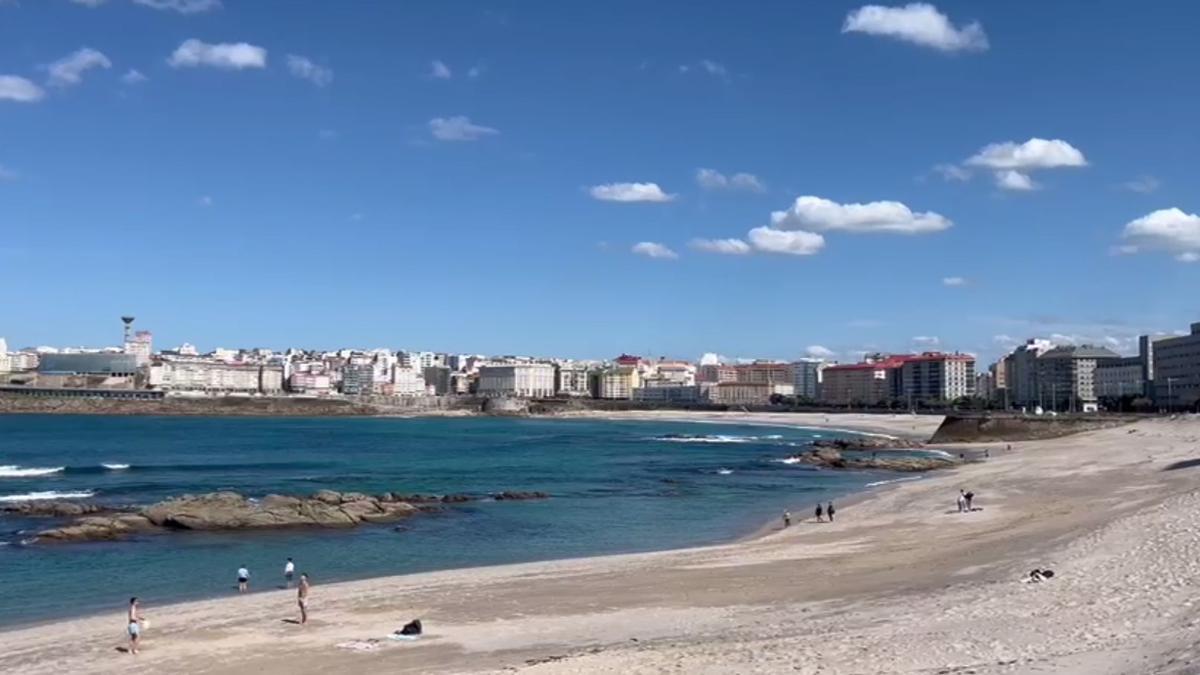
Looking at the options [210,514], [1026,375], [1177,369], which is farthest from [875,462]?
[1026,375]

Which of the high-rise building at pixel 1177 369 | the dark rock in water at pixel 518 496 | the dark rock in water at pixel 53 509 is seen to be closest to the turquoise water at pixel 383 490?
the dark rock in water at pixel 518 496

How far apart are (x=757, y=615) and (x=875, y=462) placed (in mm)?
49668

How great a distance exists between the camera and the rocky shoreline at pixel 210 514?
33625 millimetres

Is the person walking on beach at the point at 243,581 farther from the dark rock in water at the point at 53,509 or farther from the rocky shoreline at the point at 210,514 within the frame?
the dark rock in water at the point at 53,509

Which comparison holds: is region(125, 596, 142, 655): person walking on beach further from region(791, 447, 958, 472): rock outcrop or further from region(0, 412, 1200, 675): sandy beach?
region(791, 447, 958, 472): rock outcrop

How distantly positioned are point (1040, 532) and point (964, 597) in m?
11.0

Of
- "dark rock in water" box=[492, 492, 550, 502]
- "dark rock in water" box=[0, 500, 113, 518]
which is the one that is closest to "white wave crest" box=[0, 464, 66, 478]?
"dark rock in water" box=[0, 500, 113, 518]

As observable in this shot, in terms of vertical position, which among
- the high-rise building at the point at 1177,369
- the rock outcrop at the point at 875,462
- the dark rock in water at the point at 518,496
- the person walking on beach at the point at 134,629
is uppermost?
the high-rise building at the point at 1177,369

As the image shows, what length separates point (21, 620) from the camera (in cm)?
2098

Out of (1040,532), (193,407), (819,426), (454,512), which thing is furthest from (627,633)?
(193,407)

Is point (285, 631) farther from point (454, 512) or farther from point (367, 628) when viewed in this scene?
point (454, 512)

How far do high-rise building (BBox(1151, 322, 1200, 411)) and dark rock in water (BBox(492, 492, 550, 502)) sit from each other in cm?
10787

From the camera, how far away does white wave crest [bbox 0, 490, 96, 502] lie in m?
44.1

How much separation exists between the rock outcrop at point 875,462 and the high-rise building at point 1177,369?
252ft
